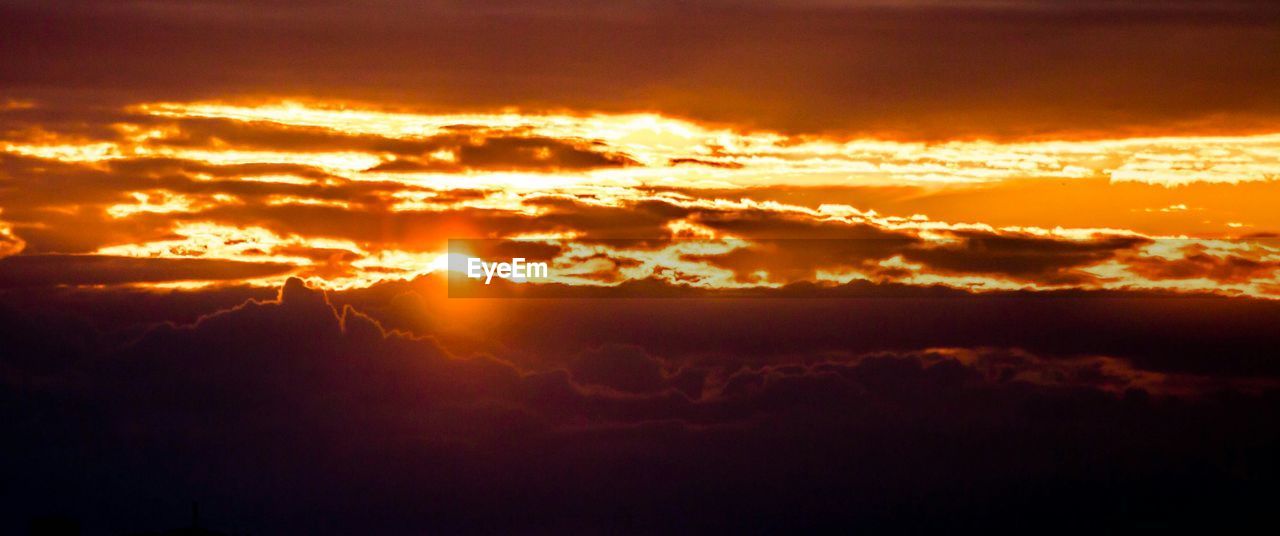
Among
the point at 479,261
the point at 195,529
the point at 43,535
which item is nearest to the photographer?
the point at 479,261

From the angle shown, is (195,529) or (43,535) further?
(195,529)

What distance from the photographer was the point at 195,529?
5960 inches

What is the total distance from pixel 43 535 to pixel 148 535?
34.2 ft

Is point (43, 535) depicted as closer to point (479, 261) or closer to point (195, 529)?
point (195, 529)

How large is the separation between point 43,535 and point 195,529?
15328 mm

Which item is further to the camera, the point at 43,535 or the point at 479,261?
the point at 43,535

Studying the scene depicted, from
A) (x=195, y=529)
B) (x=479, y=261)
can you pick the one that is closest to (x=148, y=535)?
(x=195, y=529)

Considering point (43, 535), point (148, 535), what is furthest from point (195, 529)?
point (43, 535)

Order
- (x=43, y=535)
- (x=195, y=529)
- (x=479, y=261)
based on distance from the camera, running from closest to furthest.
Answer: (x=479, y=261)
(x=43, y=535)
(x=195, y=529)

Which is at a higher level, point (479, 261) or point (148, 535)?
point (479, 261)

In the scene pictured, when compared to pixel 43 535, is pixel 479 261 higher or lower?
higher

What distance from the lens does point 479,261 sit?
120 meters

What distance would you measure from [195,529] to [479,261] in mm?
52651

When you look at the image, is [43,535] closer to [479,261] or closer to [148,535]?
[148,535]
